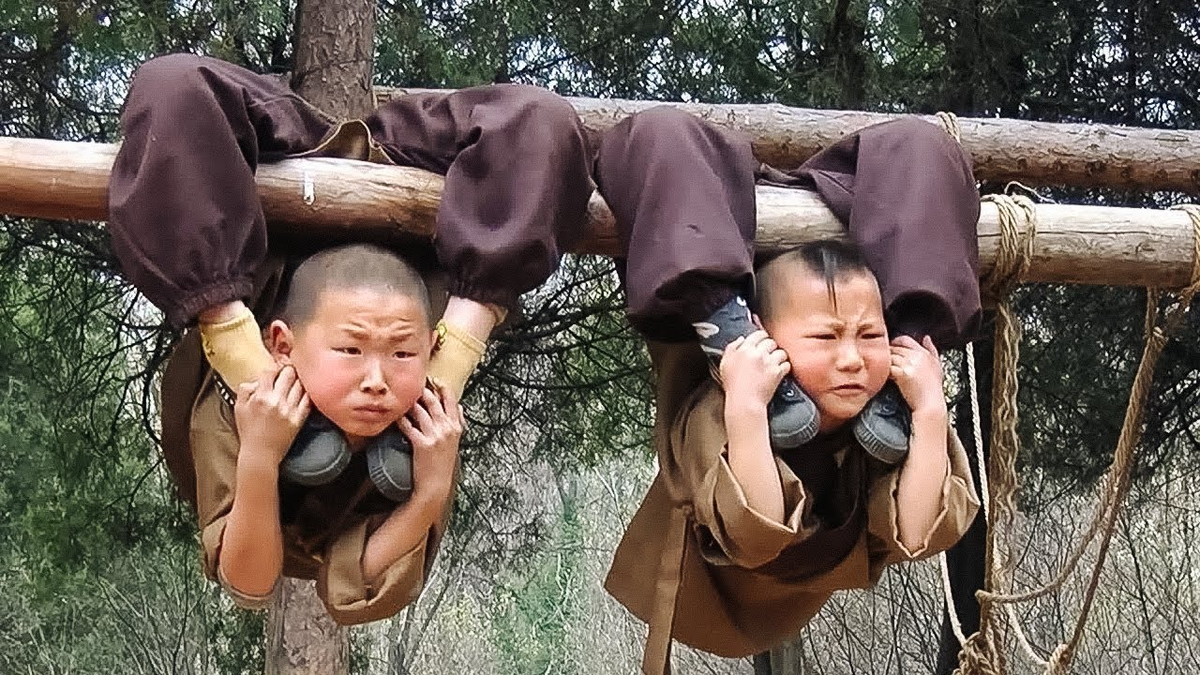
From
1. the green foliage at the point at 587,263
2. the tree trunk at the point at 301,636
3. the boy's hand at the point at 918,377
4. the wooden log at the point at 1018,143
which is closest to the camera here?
the boy's hand at the point at 918,377

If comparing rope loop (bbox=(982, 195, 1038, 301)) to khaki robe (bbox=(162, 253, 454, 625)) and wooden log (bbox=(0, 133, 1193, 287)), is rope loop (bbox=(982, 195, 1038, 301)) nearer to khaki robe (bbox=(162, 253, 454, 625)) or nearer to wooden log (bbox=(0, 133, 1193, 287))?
wooden log (bbox=(0, 133, 1193, 287))

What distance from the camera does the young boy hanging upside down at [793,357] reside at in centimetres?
121

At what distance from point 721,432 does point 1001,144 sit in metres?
1.12

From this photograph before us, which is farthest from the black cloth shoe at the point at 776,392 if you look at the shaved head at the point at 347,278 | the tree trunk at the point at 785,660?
the tree trunk at the point at 785,660

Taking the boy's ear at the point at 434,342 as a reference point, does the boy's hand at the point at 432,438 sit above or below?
below

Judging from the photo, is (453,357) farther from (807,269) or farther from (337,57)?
(337,57)

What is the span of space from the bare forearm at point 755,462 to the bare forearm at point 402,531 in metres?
0.25

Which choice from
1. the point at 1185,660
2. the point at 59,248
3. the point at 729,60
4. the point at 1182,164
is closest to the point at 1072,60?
the point at 729,60

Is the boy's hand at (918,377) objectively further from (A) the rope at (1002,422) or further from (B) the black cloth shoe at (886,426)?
(A) the rope at (1002,422)

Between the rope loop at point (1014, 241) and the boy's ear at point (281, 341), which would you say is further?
the rope loop at point (1014, 241)

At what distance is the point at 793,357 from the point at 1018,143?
1.12m

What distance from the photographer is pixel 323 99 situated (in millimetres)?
2449

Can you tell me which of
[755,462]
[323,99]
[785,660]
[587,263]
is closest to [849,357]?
[755,462]

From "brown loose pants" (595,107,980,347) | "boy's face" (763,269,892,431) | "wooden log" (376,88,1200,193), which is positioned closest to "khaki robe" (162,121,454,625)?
"brown loose pants" (595,107,980,347)
